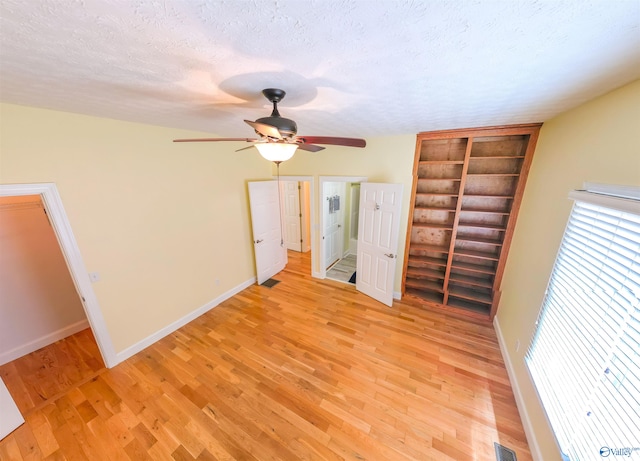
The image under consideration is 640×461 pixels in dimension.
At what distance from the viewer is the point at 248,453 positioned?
1639 millimetres

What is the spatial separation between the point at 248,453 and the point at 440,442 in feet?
4.93

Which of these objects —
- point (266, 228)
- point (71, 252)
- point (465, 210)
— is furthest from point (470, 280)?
point (71, 252)

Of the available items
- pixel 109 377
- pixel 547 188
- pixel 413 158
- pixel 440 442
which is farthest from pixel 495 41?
pixel 109 377

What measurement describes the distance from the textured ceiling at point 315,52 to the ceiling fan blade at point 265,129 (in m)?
0.25

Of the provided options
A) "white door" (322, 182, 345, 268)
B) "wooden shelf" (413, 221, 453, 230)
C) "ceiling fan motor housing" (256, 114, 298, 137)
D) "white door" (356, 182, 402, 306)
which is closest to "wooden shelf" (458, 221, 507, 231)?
→ "wooden shelf" (413, 221, 453, 230)

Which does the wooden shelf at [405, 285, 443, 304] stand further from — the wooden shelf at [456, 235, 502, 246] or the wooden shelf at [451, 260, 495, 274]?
the wooden shelf at [456, 235, 502, 246]

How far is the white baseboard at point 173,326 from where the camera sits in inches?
97.2

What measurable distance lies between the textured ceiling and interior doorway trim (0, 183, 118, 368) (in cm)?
66

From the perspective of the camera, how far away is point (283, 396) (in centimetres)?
204

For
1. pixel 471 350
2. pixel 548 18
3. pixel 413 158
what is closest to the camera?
pixel 548 18

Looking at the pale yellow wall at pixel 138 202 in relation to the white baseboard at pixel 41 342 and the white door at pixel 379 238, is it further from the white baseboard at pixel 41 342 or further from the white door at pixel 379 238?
the white door at pixel 379 238

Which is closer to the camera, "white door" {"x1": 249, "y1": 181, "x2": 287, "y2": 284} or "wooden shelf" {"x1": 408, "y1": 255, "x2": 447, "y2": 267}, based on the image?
"wooden shelf" {"x1": 408, "y1": 255, "x2": 447, "y2": 267}

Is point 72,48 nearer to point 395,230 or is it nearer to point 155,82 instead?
point 155,82

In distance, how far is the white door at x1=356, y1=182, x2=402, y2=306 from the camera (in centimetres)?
312
